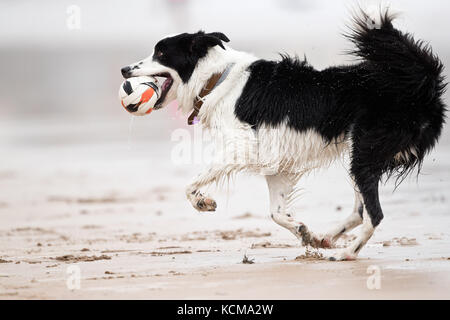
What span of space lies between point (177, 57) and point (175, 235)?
2.07 metres

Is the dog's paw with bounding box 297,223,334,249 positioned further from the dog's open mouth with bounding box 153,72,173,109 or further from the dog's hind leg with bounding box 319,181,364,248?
the dog's open mouth with bounding box 153,72,173,109

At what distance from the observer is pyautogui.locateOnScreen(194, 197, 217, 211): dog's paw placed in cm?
609

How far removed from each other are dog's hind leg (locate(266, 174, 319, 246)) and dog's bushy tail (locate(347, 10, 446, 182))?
818 mm

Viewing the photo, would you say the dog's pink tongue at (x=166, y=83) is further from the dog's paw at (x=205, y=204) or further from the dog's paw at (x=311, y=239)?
the dog's paw at (x=311, y=239)

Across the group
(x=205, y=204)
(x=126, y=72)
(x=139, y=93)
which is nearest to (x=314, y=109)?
(x=205, y=204)

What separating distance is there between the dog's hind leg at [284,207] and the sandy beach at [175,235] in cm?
16

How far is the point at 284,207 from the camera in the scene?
6.45m

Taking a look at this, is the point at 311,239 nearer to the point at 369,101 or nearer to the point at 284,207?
the point at 284,207

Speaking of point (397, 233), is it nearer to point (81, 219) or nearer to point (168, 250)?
point (168, 250)

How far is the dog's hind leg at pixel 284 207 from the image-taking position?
20.7 feet

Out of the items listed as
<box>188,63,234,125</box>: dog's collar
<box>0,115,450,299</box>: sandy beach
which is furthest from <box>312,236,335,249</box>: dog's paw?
<box>188,63,234,125</box>: dog's collar

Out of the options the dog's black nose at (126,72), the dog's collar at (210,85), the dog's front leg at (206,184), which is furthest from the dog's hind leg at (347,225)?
the dog's black nose at (126,72)

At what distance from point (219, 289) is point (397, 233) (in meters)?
2.92

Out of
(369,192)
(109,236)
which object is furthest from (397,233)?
(109,236)
